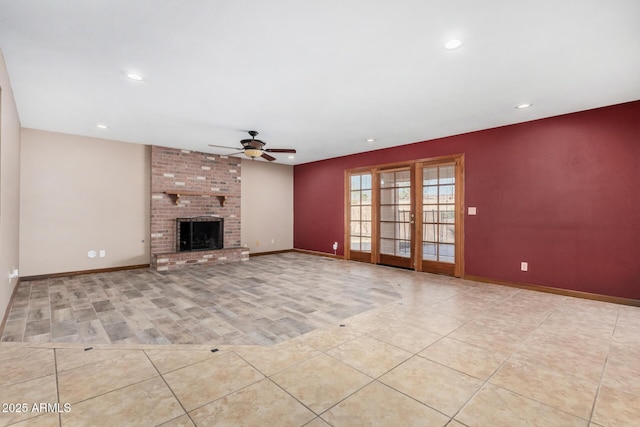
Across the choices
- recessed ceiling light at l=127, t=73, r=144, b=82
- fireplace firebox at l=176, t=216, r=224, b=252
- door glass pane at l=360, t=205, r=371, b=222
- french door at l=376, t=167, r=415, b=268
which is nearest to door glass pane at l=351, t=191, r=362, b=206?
door glass pane at l=360, t=205, r=371, b=222

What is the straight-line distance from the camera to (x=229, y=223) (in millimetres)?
7176

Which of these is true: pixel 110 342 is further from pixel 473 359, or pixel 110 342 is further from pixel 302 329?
pixel 473 359

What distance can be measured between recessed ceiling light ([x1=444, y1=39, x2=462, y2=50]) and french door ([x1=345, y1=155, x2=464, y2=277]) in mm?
A: 3054

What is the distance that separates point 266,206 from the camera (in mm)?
8086

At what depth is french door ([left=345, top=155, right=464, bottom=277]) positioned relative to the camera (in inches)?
208

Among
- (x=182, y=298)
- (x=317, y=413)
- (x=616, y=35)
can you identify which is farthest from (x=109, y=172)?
(x=616, y=35)

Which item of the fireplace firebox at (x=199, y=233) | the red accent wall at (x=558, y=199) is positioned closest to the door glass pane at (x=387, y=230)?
the red accent wall at (x=558, y=199)

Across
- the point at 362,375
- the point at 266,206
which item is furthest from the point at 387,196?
the point at 362,375

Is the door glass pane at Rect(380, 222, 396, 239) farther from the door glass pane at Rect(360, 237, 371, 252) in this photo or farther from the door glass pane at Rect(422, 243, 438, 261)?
the door glass pane at Rect(422, 243, 438, 261)

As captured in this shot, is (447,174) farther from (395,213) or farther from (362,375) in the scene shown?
(362,375)

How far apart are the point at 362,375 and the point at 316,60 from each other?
8.74 ft

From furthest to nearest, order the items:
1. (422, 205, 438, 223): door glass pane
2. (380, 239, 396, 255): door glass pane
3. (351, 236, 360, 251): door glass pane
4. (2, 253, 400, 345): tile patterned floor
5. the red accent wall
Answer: (351, 236, 360, 251): door glass pane → (380, 239, 396, 255): door glass pane → (422, 205, 438, 223): door glass pane → the red accent wall → (2, 253, 400, 345): tile patterned floor

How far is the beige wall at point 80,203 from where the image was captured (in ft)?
16.2

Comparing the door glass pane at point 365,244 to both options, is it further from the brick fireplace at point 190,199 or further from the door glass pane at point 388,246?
the brick fireplace at point 190,199
